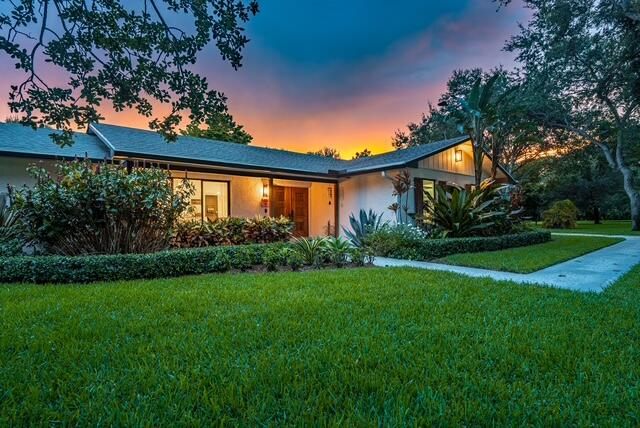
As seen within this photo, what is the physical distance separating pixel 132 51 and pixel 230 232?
6.41 metres

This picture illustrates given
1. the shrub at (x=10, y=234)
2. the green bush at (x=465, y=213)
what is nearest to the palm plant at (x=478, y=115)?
the green bush at (x=465, y=213)

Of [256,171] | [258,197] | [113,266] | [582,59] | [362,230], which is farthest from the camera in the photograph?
[582,59]

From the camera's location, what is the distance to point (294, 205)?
572 inches

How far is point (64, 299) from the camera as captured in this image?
4.37 m

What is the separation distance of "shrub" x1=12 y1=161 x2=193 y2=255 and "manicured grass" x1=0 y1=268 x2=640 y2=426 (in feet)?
8.11

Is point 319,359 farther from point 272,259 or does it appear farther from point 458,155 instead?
point 458,155

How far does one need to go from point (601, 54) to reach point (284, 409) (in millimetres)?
18336

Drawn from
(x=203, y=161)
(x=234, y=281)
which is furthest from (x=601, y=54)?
(x=234, y=281)

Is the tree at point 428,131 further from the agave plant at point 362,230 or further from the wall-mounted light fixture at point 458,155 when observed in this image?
the agave plant at point 362,230

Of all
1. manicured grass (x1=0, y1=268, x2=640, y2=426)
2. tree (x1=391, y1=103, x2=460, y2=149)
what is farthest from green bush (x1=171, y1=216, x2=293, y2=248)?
tree (x1=391, y1=103, x2=460, y2=149)

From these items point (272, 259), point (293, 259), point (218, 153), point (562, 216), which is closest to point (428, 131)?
point (562, 216)

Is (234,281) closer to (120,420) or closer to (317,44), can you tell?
(120,420)

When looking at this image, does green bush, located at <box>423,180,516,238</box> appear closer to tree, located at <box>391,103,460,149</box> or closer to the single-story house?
the single-story house

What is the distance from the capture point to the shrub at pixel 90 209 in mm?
6512
